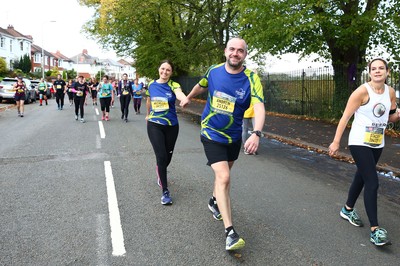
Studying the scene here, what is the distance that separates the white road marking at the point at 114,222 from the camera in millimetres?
3652

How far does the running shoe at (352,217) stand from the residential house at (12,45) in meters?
57.3

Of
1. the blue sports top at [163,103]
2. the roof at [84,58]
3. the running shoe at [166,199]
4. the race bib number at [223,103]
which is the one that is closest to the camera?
the race bib number at [223,103]

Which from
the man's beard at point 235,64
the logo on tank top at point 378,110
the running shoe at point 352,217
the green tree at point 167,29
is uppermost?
the green tree at point 167,29

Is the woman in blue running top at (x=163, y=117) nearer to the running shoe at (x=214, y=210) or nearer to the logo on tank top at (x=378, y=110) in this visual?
the running shoe at (x=214, y=210)

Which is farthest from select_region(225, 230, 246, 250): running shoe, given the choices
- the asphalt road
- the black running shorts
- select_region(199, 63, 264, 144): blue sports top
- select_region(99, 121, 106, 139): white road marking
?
select_region(99, 121, 106, 139): white road marking

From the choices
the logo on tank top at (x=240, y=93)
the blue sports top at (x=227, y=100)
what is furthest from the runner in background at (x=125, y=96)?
the logo on tank top at (x=240, y=93)

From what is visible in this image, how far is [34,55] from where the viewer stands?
240 feet

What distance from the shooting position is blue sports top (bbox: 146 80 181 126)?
5352 millimetres

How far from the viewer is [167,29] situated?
33219 millimetres

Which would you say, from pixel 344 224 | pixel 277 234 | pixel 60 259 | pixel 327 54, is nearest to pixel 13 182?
pixel 60 259

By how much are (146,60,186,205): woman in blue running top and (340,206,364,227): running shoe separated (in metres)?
2.31

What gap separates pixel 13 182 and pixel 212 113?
3.89 metres

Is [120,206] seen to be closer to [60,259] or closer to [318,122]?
[60,259]

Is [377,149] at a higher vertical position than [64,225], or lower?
higher
